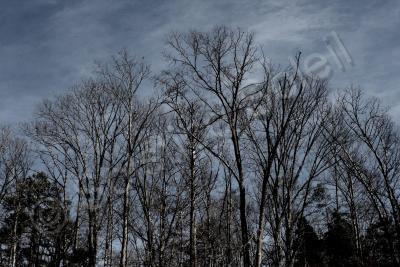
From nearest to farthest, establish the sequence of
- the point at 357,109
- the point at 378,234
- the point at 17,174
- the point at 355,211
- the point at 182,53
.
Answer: the point at 182,53
the point at 357,109
the point at 17,174
the point at 355,211
the point at 378,234

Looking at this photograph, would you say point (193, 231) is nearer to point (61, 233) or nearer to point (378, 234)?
point (61, 233)

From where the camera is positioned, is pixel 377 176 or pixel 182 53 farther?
pixel 377 176

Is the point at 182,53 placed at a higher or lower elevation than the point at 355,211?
higher

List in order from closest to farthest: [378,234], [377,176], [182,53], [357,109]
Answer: [182,53], [357,109], [377,176], [378,234]

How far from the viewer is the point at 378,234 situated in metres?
31.5

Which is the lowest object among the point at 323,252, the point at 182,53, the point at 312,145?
the point at 323,252

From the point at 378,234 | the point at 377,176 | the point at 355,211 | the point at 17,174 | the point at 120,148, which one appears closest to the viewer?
the point at 120,148

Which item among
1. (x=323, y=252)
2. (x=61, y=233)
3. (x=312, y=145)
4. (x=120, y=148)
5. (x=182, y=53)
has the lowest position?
(x=323, y=252)

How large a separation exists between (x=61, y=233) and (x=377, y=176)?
18695 mm

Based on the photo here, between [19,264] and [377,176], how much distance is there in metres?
28.6

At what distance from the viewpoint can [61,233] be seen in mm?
23344

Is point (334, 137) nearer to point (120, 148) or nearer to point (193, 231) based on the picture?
point (193, 231)

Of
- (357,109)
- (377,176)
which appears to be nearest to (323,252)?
(377,176)

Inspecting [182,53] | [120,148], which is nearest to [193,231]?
[120,148]
